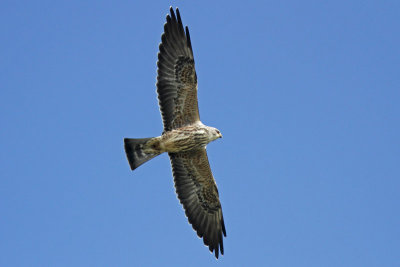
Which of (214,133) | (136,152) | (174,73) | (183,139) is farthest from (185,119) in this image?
(136,152)

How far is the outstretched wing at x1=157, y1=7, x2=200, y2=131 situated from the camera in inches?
646

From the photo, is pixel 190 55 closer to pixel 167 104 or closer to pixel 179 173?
pixel 167 104

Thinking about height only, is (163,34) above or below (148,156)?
above

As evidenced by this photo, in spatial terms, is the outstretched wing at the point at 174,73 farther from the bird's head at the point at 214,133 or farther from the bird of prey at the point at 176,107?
the bird's head at the point at 214,133

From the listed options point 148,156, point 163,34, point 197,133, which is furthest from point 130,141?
point 163,34

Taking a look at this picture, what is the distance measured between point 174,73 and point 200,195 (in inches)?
135

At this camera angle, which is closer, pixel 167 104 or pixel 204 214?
pixel 167 104

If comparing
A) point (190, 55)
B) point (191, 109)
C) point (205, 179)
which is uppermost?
point (190, 55)

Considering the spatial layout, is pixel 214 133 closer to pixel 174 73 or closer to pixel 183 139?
pixel 183 139

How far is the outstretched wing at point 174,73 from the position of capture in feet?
53.8

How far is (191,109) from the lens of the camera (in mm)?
16750

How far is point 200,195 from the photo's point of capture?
17828 mm

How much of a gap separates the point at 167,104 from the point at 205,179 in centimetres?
238

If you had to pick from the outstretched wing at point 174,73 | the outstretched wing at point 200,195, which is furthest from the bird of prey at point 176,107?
the outstretched wing at point 200,195
